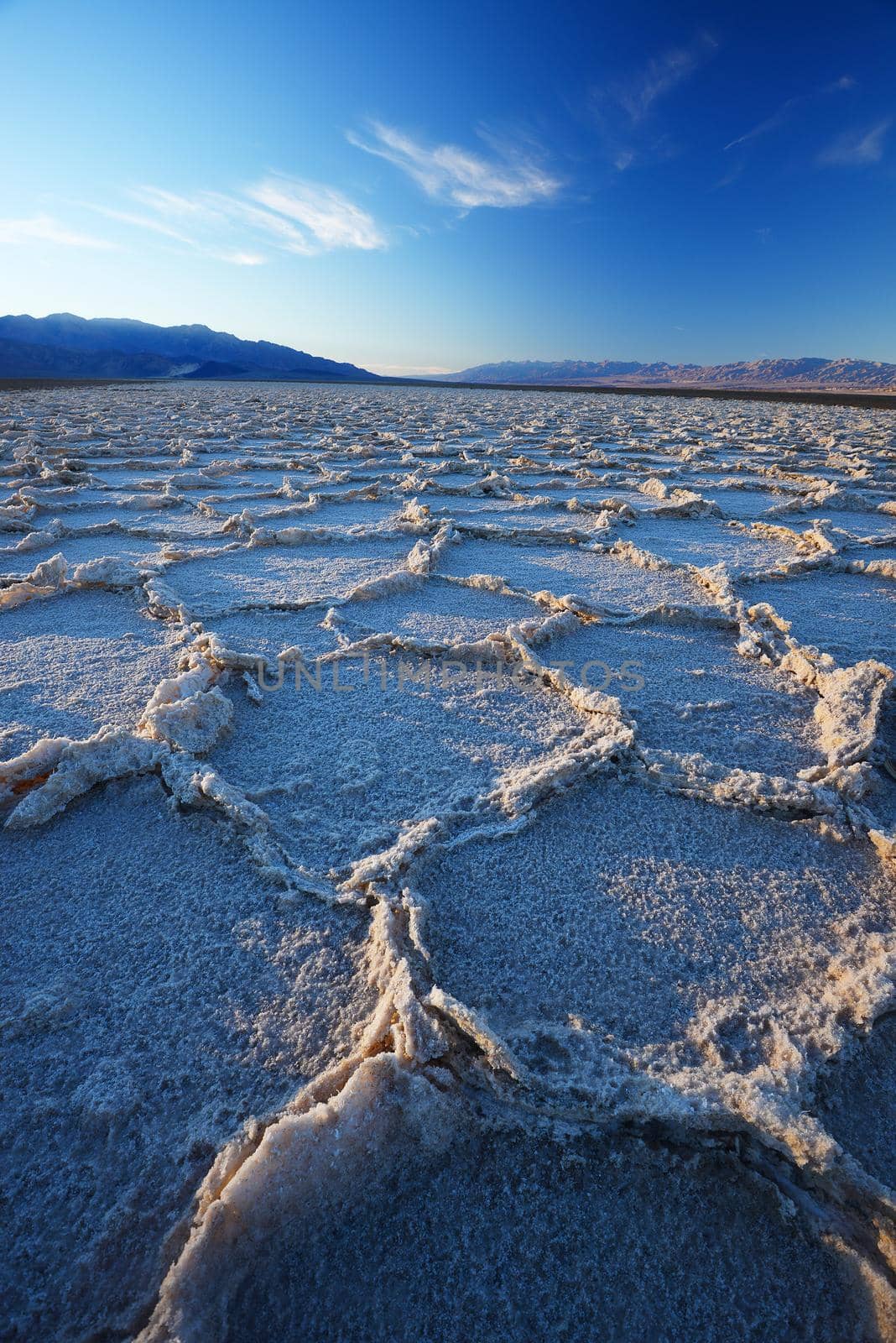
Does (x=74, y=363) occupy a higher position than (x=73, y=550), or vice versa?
(x=74, y=363)

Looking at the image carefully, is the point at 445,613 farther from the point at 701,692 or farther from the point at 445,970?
the point at 445,970

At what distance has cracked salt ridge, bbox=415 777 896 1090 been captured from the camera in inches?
28.8

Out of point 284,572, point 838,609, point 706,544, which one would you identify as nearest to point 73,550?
point 284,572

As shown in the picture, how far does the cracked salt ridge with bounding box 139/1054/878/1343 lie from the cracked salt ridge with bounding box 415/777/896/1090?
9cm

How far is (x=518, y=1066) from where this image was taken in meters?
0.68

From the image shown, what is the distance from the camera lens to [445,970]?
32.2 inches

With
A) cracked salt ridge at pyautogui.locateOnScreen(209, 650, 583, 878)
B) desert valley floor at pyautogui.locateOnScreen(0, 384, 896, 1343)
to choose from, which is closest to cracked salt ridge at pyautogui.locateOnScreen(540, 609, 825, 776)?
desert valley floor at pyautogui.locateOnScreen(0, 384, 896, 1343)

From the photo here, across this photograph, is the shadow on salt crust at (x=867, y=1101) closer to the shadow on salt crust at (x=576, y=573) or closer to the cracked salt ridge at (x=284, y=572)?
the shadow on salt crust at (x=576, y=573)

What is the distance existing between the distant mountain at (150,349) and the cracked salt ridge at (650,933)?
6084 cm

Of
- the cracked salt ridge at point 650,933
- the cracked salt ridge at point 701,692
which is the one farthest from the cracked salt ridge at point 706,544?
the cracked salt ridge at point 650,933

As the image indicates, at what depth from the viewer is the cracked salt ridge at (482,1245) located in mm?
539

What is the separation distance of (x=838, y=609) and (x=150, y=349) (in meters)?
95.0

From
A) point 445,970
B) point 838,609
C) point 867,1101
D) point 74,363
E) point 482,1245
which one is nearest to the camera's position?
point 482,1245

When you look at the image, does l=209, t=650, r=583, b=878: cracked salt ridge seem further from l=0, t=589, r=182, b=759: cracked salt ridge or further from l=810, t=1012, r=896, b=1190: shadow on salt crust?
l=810, t=1012, r=896, b=1190: shadow on salt crust
